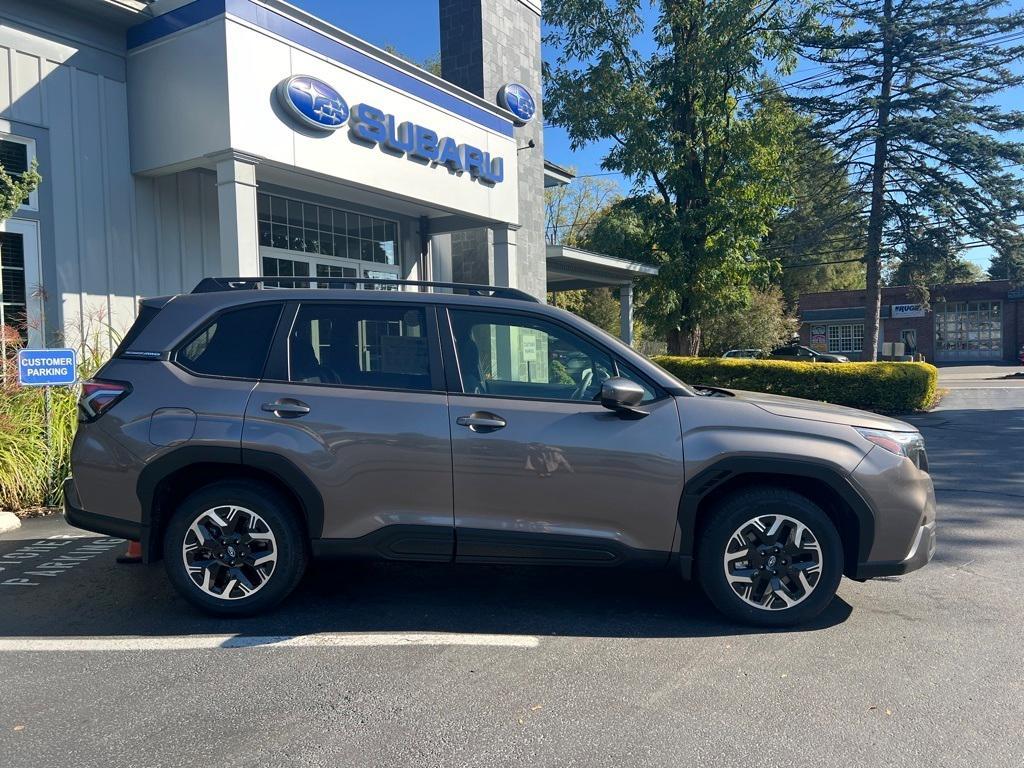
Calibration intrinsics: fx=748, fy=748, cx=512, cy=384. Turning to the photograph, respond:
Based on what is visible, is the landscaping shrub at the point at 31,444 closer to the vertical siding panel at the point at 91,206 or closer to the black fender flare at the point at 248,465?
the vertical siding panel at the point at 91,206

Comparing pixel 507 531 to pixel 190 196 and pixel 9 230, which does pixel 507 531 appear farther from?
pixel 190 196

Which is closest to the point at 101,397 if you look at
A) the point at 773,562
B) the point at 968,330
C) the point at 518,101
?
the point at 773,562

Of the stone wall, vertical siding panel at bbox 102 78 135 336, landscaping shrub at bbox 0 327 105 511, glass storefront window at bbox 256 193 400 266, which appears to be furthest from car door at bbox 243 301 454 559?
the stone wall

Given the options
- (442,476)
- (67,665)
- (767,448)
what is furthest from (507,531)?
(67,665)

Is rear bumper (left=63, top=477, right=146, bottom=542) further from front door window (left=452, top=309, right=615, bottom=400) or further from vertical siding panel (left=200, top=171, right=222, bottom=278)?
vertical siding panel (left=200, top=171, right=222, bottom=278)

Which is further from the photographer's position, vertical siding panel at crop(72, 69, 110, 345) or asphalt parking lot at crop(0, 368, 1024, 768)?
vertical siding panel at crop(72, 69, 110, 345)

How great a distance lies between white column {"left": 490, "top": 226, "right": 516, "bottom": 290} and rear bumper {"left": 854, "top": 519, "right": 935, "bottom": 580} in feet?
30.8

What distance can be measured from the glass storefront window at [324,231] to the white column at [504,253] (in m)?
1.98

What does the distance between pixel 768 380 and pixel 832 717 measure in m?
13.4

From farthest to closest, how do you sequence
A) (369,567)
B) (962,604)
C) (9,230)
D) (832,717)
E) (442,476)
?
(9,230) → (369,567) → (962,604) → (442,476) → (832,717)


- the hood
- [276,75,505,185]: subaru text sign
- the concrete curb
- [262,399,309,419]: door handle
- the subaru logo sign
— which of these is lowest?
the concrete curb

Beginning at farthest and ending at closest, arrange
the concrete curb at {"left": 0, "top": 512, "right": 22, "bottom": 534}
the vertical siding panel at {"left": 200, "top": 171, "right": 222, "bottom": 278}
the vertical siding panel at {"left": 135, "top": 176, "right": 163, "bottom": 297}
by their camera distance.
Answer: the vertical siding panel at {"left": 200, "top": 171, "right": 222, "bottom": 278}, the vertical siding panel at {"left": 135, "top": 176, "right": 163, "bottom": 297}, the concrete curb at {"left": 0, "top": 512, "right": 22, "bottom": 534}

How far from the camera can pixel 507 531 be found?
397 cm

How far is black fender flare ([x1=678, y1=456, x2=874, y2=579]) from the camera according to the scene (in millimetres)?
3898
